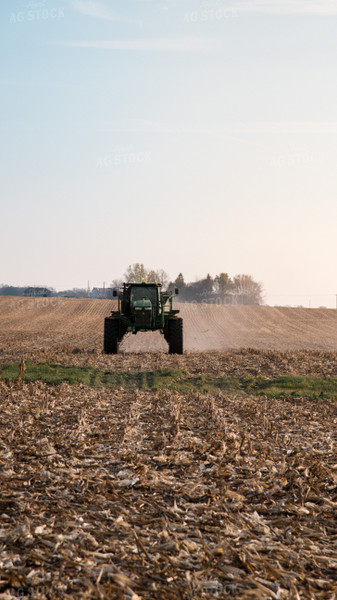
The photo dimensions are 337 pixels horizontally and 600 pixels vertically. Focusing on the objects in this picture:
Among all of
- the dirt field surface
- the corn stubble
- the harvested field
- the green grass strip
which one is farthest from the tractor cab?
the corn stubble

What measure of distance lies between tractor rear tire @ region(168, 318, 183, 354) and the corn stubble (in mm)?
14888

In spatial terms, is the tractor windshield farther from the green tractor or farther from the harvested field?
the harvested field

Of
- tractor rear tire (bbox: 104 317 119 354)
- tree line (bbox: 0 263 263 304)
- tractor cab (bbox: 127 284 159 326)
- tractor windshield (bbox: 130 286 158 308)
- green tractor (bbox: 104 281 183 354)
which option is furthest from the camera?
tree line (bbox: 0 263 263 304)

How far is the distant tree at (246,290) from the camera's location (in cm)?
17638

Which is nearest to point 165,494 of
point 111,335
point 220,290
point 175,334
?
point 175,334

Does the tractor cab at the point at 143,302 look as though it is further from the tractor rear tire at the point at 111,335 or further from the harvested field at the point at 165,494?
the harvested field at the point at 165,494

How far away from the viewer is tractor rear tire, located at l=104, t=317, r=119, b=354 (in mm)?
28530

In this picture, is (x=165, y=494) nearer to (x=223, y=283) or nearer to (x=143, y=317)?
(x=143, y=317)

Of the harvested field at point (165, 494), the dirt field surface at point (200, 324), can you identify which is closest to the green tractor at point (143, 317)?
the harvested field at point (165, 494)

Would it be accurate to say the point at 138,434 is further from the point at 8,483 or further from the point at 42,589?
the point at 42,589

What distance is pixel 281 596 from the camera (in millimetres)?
5039

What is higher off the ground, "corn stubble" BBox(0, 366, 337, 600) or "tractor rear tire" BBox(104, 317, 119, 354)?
"tractor rear tire" BBox(104, 317, 119, 354)

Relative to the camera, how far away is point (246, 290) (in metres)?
180

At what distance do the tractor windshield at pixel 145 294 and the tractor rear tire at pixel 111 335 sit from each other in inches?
58.4
